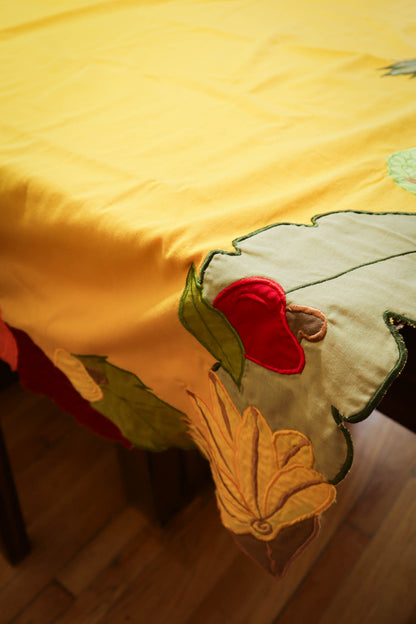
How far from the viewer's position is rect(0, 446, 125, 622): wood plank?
2.94 feet

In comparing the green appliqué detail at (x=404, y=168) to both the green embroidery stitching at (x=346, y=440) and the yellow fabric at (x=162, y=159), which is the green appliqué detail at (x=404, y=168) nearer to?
the yellow fabric at (x=162, y=159)

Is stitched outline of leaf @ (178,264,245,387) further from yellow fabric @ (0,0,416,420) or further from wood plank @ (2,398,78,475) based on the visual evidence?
wood plank @ (2,398,78,475)

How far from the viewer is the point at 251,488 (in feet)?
1.51

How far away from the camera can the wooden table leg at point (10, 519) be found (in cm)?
83

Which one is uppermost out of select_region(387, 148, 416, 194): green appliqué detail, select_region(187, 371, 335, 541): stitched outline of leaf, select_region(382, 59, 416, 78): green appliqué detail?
select_region(382, 59, 416, 78): green appliqué detail

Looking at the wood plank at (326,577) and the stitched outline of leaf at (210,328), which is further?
the wood plank at (326,577)

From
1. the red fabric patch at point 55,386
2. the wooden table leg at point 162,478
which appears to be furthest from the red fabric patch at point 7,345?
the wooden table leg at point 162,478

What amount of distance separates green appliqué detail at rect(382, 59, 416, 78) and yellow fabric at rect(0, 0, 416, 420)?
0.02 meters

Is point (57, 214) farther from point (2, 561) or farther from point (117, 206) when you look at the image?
point (2, 561)

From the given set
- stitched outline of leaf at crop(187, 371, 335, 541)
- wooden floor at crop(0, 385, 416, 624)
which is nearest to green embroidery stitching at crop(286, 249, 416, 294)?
stitched outline of leaf at crop(187, 371, 335, 541)

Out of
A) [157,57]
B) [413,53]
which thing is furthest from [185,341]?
[413,53]

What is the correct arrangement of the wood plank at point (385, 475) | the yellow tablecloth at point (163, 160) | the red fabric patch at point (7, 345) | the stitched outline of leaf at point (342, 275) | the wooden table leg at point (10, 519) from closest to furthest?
the stitched outline of leaf at point (342, 275), the yellow tablecloth at point (163, 160), the red fabric patch at point (7, 345), the wooden table leg at point (10, 519), the wood plank at point (385, 475)

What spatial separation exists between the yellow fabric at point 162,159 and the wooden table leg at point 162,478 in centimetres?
37

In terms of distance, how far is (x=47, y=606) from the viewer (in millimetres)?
874
